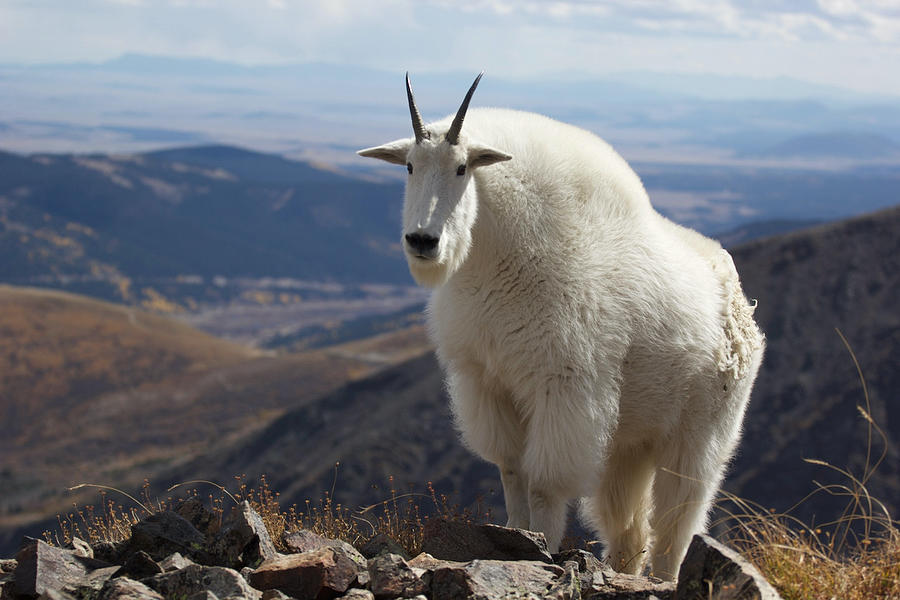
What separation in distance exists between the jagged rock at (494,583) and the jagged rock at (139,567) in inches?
55.9

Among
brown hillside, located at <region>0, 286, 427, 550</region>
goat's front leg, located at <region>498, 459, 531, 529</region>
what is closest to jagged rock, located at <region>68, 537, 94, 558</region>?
goat's front leg, located at <region>498, 459, 531, 529</region>

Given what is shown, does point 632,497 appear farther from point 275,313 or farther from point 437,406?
point 275,313

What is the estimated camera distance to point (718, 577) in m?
4.04

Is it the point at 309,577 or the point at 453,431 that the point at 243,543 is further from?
the point at 453,431

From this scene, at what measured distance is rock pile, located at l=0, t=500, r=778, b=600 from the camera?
13.6 feet

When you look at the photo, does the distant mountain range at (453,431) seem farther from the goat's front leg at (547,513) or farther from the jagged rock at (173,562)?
the jagged rock at (173,562)

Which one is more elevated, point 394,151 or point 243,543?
point 394,151

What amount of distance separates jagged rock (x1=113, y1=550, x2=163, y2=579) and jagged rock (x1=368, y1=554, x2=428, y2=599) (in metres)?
1.11

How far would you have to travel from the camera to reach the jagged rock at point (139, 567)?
4578 millimetres

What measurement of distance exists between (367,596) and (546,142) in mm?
2945

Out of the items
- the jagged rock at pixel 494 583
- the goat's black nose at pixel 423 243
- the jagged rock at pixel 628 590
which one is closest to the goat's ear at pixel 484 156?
the goat's black nose at pixel 423 243

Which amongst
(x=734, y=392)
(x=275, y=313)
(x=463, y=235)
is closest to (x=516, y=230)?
(x=463, y=235)

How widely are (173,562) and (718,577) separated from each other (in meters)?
2.65

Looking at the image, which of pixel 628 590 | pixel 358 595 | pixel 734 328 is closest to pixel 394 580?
pixel 358 595
